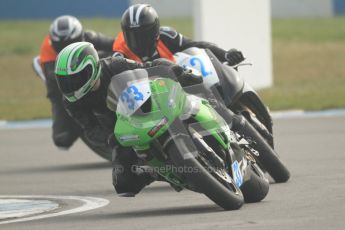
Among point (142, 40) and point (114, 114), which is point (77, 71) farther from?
point (142, 40)

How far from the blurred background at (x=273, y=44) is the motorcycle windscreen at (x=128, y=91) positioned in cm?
1175

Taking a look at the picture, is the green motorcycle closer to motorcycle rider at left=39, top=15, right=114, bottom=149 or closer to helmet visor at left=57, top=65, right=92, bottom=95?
helmet visor at left=57, top=65, right=92, bottom=95

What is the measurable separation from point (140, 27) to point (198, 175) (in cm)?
276

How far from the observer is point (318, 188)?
9812 mm

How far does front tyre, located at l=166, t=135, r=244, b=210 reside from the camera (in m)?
8.17

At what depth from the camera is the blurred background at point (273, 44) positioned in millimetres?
22719

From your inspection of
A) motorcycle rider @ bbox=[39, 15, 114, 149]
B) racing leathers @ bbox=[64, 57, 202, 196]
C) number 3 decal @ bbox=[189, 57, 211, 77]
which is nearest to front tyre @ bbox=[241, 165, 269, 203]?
racing leathers @ bbox=[64, 57, 202, 196]

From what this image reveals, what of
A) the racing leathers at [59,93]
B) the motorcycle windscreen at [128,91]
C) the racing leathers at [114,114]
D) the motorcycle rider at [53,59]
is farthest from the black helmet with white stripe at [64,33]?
the motorcycle windscreen at [128,91]

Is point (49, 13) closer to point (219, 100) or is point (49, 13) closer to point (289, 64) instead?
point (289, 64)

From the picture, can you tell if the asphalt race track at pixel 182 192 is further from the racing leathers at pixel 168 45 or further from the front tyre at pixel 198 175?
the racing leathers at pixel 168 45

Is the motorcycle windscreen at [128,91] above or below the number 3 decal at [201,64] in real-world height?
above

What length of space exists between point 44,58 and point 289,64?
49.5 feet

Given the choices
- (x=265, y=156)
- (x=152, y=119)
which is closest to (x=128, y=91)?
(x=152, y=119)

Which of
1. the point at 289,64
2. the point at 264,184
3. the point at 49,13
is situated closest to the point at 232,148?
the point at 264,184
